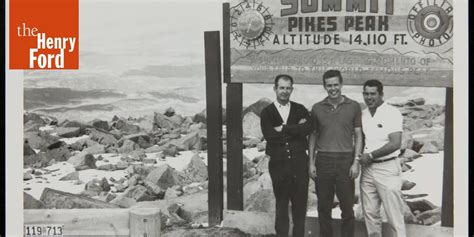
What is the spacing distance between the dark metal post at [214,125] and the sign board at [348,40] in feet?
0.63

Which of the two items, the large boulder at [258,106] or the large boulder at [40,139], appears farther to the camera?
the large boulder at [40,139]

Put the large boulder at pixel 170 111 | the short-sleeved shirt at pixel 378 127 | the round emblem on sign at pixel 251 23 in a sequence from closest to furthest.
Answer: the short-sleeved shirt at pixel 378 127 < the round emblem on sign at pixel 251 23 < the large boulder at pixel 170 111

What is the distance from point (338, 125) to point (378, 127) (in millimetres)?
301

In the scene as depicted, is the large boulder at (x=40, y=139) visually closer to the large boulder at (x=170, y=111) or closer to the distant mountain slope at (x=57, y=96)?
the distant mountain slope at (x=57, y=96)

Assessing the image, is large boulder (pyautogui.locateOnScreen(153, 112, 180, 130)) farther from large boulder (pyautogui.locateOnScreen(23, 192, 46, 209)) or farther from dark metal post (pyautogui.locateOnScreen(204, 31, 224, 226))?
large boulder (pyautogui.locateOnScreen(23, 192, 46, 209))

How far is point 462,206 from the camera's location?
4.56 m

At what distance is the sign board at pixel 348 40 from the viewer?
4.51 m

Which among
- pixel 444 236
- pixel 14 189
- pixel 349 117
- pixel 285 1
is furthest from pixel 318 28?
pixel 14 189

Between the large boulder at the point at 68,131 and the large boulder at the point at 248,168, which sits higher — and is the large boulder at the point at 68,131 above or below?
above

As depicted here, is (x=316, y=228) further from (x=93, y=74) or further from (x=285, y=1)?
(x=93, y=74)

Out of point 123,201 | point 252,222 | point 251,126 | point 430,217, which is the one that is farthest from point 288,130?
point 123,201

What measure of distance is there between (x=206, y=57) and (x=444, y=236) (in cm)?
228

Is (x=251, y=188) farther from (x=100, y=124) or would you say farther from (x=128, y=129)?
(x=100, y=124)

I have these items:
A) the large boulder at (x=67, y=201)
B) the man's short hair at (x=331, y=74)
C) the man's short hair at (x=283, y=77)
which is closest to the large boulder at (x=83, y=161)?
the large boulder at (x=67, y=201)
